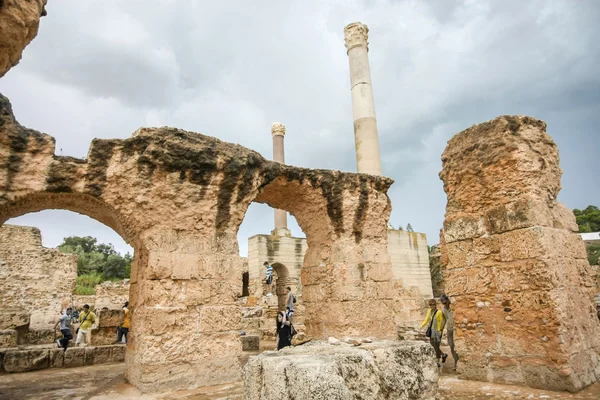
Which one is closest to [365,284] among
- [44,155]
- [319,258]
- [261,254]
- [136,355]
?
[319,258]

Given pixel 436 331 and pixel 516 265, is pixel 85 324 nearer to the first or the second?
pixel 436 331

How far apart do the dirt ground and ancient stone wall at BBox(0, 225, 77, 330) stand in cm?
950

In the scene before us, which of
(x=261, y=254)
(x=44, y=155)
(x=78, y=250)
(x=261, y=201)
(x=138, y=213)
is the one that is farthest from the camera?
(x=78, y=250)

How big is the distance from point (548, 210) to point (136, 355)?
5.23 m

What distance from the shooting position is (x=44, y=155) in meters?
4.65

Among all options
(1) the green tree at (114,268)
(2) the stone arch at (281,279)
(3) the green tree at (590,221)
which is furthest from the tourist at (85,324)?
(3) the green tree at (590,221)

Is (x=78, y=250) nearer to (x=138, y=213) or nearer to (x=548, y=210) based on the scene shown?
(x=138, y=213)

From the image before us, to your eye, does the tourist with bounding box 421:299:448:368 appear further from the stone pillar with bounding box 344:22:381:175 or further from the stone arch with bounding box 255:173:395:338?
the stone pillar with bounding box 344:22:381:175

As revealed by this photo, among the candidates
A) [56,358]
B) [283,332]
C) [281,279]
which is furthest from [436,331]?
[281,279]

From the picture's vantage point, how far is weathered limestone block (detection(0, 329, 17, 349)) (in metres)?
7.80

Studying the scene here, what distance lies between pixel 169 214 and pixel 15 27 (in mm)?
2564

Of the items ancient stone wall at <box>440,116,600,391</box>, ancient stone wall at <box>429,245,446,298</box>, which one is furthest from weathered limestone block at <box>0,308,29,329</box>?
ancient stone wall at <box>429,245,446,298</box>

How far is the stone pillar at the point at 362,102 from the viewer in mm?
14484

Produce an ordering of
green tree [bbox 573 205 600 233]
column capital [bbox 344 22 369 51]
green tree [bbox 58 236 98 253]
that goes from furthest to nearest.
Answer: green tree [bbox 58 236 98 253], green tree [bbox 573 205 600 233], column capital [bbox 344 22 369 51]
